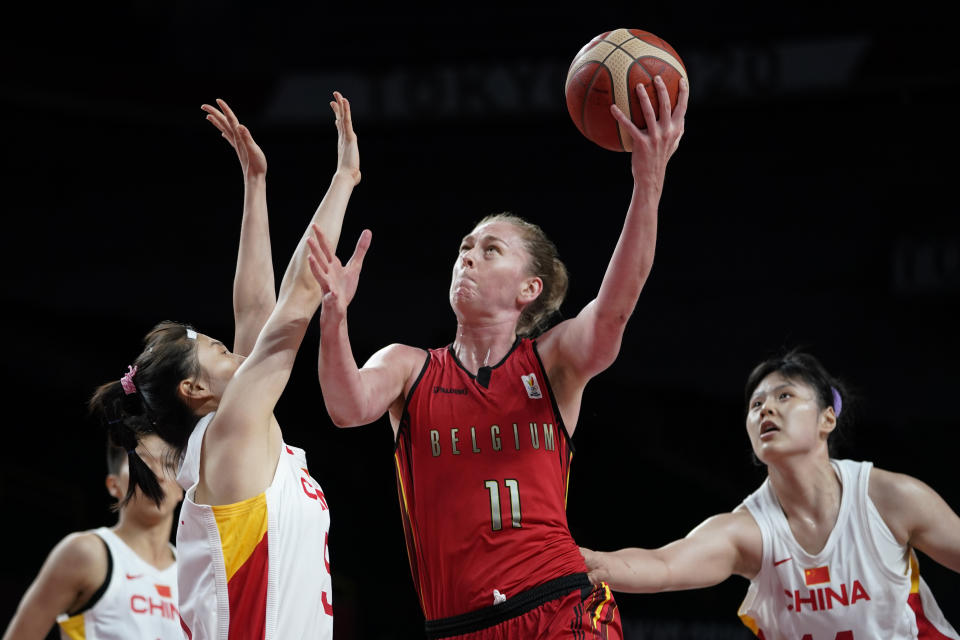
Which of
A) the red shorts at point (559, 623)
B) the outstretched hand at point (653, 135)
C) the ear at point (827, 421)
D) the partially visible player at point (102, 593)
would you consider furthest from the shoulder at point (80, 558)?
the ear at point (827, 421)

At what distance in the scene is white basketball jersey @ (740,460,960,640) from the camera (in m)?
3.84

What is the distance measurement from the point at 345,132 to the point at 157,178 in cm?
872

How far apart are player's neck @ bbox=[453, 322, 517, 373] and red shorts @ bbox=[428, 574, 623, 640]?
78 cm

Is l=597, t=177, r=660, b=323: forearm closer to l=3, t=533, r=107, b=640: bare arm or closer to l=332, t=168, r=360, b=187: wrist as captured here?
l=332, t=168, r=360, b=187: wrist

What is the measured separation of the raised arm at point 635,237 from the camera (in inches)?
111

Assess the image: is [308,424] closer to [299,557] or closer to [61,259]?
[61,259]

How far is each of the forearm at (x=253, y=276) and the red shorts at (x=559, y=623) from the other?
4.04 ft

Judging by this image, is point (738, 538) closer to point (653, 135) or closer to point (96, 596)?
point (653, 135)

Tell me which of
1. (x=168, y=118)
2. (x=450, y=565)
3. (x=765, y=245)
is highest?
(x=168, y=118)

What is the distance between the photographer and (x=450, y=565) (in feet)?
9.92

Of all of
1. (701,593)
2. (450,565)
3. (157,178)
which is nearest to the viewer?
(450,565)

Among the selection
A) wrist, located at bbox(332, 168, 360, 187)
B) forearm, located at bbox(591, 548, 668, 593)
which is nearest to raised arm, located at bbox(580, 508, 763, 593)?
forearm, located at bbox(591, 548, 668, 593)

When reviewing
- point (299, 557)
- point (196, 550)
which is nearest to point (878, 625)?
point (299, 557)

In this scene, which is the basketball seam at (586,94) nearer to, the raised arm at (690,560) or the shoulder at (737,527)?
the raised arm at (690,560)
